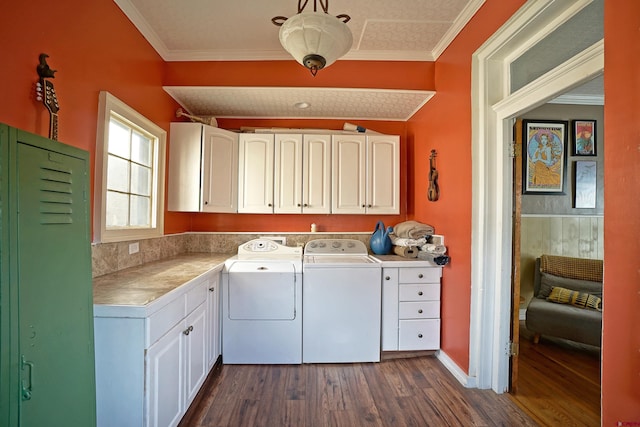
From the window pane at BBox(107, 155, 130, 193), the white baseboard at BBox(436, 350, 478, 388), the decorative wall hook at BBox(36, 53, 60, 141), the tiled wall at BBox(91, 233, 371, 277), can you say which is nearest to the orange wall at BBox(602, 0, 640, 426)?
the white baseboard at BBox(436, 350, 478, 388)

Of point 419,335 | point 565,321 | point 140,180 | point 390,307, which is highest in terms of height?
point 140,180

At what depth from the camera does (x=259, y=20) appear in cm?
221

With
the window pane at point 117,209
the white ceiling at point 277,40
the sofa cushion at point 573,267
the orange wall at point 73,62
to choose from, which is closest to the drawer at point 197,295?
the window pane at point 117,209

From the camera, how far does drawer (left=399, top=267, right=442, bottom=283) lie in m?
2.47

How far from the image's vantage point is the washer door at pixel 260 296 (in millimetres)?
2363

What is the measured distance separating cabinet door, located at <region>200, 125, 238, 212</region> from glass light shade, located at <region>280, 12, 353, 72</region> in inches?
59.0

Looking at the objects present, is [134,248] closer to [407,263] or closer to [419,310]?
[407,263]


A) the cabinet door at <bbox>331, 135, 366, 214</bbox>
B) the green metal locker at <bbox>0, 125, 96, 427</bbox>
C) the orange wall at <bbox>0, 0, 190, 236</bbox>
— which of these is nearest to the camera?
the green metal locker at <bbox>0, 125, 96, 427</bbox>

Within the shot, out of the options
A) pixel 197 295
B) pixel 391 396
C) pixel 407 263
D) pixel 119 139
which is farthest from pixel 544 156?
pixel 119 139

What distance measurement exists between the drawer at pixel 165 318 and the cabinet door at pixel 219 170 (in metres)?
1.30

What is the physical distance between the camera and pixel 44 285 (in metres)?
0.94

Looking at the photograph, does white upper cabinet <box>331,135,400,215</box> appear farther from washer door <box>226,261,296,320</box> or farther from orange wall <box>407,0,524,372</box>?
washer door <box>226,261,296,320</box>

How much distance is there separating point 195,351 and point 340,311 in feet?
3.66

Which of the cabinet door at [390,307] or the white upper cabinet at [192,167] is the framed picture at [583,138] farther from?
the white upper cabinet at [192,167]
